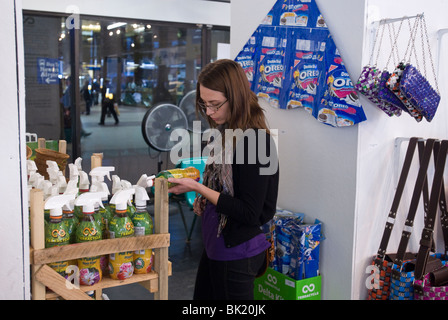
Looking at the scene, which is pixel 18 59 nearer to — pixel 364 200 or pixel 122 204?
pixel 122 204

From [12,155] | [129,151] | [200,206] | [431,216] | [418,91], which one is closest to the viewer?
[12,155]

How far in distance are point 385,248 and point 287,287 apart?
649mm

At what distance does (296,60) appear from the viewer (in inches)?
124

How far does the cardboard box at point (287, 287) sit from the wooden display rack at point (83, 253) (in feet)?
4.41

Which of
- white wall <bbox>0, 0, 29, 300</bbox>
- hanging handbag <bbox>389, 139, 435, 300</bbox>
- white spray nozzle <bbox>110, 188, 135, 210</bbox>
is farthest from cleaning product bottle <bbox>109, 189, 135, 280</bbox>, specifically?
hanging handbag <bbox>389, 139, 435, 300</bbox>

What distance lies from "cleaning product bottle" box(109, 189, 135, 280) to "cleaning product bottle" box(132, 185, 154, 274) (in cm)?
3

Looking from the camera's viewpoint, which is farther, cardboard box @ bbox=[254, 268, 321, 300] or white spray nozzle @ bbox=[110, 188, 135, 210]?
cardboard box @ bbox=[254, 268, 321, 300]

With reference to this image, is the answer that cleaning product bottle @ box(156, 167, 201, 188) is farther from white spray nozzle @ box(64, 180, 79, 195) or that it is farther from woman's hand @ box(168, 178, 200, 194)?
white spray nozzle @ box(64, 180, 79, 195)

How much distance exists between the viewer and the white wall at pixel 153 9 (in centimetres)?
522

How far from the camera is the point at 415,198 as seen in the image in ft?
9.51

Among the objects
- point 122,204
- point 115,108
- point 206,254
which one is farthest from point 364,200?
point 115,108

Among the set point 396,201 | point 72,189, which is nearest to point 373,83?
point 396,201

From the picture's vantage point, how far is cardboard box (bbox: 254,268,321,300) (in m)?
3.03

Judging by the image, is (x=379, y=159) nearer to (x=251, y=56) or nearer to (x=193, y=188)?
(x=251, y=56)
